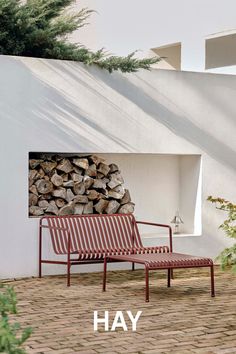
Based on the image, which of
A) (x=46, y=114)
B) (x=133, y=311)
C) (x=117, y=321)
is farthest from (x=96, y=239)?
(x=117, y=321)

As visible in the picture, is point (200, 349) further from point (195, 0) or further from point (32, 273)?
point (195, 0)

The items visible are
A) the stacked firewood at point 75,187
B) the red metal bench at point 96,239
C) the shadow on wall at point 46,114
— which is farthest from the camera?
the stacked firewood at point 75,187

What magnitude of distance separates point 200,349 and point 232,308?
5.42ft

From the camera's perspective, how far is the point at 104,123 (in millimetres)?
9469

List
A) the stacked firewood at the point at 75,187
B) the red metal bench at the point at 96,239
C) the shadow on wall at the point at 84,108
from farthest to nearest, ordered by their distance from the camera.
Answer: the stacked firewood at the point at 75,187, the shadow on wall at the point at 84,108, the red metal bench at the point at 96,239

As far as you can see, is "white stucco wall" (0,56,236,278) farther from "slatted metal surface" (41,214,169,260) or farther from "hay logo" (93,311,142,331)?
"hay logo" (93,311,142,331)

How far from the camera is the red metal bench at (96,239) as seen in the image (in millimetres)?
8367

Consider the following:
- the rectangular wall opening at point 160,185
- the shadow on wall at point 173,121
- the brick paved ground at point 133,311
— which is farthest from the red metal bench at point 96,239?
the shadow on wall at point 173,121

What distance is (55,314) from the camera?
6.77 metres

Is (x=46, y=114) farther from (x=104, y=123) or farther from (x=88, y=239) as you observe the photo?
(x=88, y=239)

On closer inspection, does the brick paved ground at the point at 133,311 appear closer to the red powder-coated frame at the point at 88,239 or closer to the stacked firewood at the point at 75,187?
the red powder-coated frame at the point at 88,239

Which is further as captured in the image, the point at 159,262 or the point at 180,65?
the point at 180,65

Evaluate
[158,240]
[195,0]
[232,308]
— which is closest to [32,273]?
[158,240]

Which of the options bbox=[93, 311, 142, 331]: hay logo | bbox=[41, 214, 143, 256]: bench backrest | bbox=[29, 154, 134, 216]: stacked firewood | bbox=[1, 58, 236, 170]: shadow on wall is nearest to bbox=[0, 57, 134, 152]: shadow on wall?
bbox=[1, 58, 236, 170]: shadow on wall
